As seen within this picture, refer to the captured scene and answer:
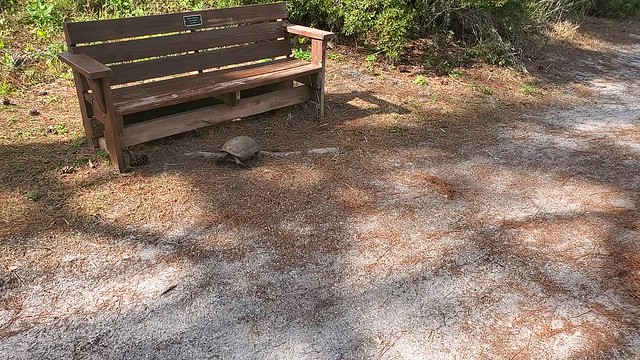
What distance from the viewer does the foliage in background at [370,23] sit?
6.27m

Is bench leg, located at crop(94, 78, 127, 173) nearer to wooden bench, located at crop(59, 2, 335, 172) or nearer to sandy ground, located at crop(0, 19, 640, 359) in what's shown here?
wooden bench, located at crop(59, 2, 335, 172)

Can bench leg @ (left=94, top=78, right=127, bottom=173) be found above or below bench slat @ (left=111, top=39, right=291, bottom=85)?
below

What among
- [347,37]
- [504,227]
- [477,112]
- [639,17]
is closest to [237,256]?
[504,227]

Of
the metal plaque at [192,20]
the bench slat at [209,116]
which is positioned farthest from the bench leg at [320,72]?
the metal plaque at [192,20]

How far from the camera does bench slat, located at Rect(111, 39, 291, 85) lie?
424 cm

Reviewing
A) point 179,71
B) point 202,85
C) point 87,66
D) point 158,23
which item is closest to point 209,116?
point 202,85

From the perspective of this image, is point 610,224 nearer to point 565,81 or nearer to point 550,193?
point 550,193

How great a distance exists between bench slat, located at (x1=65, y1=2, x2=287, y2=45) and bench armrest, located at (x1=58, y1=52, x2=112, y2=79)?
149 mm

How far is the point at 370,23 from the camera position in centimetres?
662

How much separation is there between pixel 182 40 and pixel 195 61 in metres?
0.23

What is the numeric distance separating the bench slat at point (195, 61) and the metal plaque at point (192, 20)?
0.89ft

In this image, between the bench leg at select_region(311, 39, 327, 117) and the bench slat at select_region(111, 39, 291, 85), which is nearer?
the bench slat at select_region(111, 39, 291, 85)

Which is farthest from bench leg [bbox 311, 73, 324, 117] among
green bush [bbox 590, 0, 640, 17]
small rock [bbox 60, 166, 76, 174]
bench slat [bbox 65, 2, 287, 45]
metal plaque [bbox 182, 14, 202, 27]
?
green bush [bbox 590, 0, 640, 17]

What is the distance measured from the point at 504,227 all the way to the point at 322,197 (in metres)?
1.30
